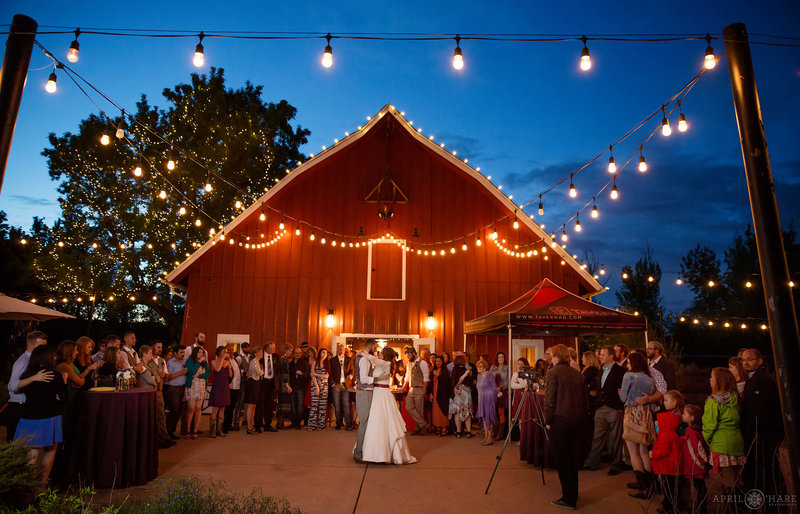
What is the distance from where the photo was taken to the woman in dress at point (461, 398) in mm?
10188

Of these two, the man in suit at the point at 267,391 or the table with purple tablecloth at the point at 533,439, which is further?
the man in suit at the point at 267,391

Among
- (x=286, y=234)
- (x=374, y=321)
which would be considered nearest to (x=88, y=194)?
(x=286, y=234)

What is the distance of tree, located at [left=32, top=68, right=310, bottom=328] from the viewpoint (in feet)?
66.0

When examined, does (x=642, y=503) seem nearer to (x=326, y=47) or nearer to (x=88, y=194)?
(x=326, y=47)

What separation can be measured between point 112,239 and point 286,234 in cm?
1097

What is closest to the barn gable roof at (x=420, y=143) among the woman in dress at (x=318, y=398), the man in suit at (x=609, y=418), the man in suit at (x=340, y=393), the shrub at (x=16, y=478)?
the man in suit at (x=340, y=393)

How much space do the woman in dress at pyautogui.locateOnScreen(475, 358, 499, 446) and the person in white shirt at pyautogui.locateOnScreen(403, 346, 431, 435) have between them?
4.20ft

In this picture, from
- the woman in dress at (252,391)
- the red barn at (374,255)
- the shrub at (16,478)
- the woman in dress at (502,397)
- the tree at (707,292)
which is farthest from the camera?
the tree at (707,292)

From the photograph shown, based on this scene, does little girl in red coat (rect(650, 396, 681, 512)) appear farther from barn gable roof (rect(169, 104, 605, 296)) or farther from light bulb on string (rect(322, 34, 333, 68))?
barn gable roof (rect(169, 104, 605, 296))

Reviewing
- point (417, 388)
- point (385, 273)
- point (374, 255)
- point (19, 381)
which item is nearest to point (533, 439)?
point (417, 388)

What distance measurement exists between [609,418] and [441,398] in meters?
3.96

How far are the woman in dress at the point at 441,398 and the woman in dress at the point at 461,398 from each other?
14 cm

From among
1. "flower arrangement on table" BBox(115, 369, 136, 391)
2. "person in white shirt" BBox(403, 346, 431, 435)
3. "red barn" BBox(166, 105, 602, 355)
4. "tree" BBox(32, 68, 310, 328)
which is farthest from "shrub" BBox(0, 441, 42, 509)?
"tree" BBox(32, 68, 310, 328)

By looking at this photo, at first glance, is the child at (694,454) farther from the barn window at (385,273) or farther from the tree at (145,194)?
the tree at (145,194)
